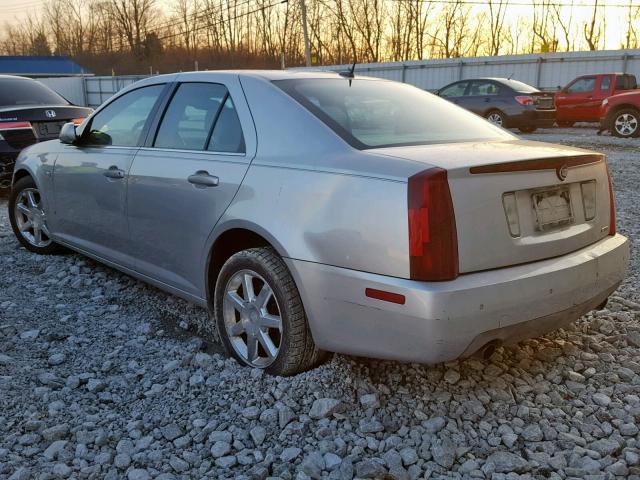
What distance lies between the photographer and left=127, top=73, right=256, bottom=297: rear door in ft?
10.7

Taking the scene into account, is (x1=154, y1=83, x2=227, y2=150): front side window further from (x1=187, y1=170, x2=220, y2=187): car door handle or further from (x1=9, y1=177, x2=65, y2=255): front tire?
(x1=9, y1=177, x2=65, y2=255): front tire

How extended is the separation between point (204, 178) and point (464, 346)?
5.20ft

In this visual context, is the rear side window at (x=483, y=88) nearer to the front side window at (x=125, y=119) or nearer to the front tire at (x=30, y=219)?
the front tire at (x=30, y=219)

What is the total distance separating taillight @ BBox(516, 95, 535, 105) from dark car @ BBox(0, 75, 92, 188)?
12093 mm

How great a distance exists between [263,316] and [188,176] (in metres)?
0.89

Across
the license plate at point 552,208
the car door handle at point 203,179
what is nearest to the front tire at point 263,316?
the car door handle at point 203,179

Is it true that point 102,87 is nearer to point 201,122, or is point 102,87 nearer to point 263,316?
point 201,122

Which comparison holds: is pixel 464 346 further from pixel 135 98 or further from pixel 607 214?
pixel 135 98

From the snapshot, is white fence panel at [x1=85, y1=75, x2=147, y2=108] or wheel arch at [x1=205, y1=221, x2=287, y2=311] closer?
wheel arch at [x1=205, y1=221, x2=287, y2=311]

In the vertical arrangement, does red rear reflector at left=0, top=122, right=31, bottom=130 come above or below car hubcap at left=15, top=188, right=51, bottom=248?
above

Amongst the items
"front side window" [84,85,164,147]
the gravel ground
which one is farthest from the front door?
the gravel ground

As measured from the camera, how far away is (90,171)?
432 centimetres

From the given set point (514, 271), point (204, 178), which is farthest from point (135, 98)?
point (514, 271)

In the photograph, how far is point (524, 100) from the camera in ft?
55.7
